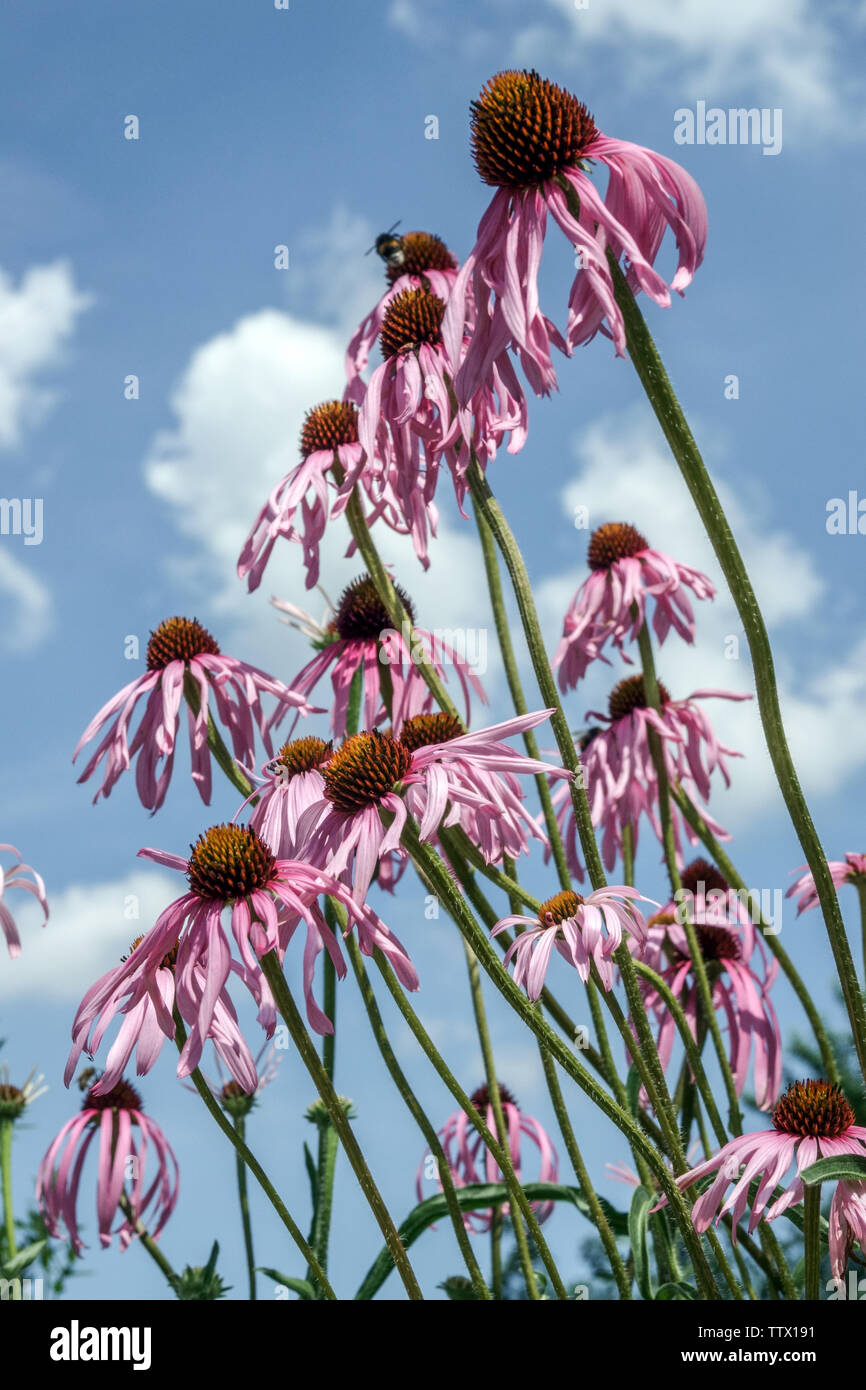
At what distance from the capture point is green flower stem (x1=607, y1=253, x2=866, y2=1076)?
170 centimetres

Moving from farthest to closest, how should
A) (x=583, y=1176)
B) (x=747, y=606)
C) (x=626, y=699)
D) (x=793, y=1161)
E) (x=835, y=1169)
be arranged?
(x=626, y=699), (x=583, y=1176), (x=793, y=1161), (x=835, y=1169), (x=747, y=606)

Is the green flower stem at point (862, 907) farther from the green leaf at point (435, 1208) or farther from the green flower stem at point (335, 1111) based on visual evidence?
the green flower stem at point (335, 1111)

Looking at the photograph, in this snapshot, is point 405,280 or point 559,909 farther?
point 405,280

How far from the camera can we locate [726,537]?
1701mm

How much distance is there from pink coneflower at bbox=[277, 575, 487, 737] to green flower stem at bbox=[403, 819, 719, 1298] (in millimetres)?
1071

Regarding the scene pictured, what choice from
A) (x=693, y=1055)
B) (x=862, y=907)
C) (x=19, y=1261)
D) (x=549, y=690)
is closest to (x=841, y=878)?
(x=862, y=907)

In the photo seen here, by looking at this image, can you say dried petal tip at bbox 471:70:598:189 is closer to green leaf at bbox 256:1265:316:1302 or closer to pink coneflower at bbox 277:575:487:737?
pink coneflower at bbox 277:575:487:737

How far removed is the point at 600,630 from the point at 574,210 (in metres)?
1.92

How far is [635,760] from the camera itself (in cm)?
373

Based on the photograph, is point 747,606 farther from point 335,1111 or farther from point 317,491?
point 317,491

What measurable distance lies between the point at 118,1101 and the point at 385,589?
181cm

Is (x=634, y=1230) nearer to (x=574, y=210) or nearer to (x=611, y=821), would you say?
(x=611, y=821)

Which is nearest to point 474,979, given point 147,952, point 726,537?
point 147,952

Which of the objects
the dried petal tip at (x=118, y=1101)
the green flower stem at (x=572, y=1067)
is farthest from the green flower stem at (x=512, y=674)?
the dried petal tip at (x=118, y=1101)
